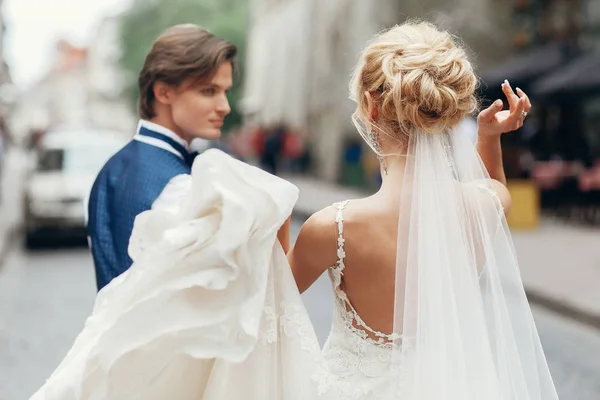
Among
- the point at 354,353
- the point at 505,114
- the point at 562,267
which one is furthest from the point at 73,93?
the point at 354,353

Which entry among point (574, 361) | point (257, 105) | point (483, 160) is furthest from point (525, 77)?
point (257, 105)

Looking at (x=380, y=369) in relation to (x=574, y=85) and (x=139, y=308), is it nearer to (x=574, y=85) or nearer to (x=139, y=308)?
(x=139, y=308)

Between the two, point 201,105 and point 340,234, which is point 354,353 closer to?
point 340,234

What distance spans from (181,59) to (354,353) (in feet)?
3.69

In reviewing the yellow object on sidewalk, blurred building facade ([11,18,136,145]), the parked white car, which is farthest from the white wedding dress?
blurred building facade ([11,18,136,145])

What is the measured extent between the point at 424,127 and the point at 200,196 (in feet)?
2.08

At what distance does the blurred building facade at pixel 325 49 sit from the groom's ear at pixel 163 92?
11.3 m

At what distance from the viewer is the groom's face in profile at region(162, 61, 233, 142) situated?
9.87 ft

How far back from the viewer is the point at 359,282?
2.42m

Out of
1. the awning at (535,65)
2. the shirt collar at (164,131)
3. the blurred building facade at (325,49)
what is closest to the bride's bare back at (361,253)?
the shirt collar at (164,131)

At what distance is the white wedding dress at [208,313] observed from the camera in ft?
6.98

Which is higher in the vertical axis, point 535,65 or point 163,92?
point 163,92

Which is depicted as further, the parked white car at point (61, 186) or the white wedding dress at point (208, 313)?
the parked white car at point (61, 186)

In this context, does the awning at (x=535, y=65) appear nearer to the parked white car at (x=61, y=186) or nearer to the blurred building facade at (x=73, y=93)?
the parked white car at (x=61, y=186)
